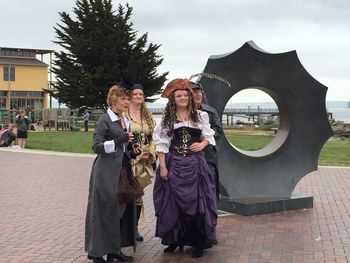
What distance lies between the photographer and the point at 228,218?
7621mm

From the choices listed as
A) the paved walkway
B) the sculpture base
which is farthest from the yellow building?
the sculpture base

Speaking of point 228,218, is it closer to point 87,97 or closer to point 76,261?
point 76,261

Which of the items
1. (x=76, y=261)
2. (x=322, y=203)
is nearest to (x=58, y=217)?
(x=76, y=261)

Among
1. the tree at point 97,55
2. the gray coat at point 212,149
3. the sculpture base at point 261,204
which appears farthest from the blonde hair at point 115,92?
the tree at point 97,55

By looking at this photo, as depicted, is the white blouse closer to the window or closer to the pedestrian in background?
the pedestrian in background

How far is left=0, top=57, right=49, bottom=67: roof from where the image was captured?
5409cm

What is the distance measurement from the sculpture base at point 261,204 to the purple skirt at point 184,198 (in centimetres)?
211

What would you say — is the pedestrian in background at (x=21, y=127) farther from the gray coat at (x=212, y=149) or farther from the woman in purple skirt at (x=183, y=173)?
the woman in purple skirt at (x=183, y=173)

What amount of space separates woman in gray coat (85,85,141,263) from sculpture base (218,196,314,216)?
9.26 ft

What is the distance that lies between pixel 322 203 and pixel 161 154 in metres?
4.15

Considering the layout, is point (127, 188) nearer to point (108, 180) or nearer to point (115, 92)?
point (108, 180)

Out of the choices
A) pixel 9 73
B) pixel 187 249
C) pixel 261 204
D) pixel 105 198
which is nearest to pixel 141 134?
pixel 105 198

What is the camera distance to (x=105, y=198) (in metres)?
5.23

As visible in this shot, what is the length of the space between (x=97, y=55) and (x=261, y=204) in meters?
31.1
